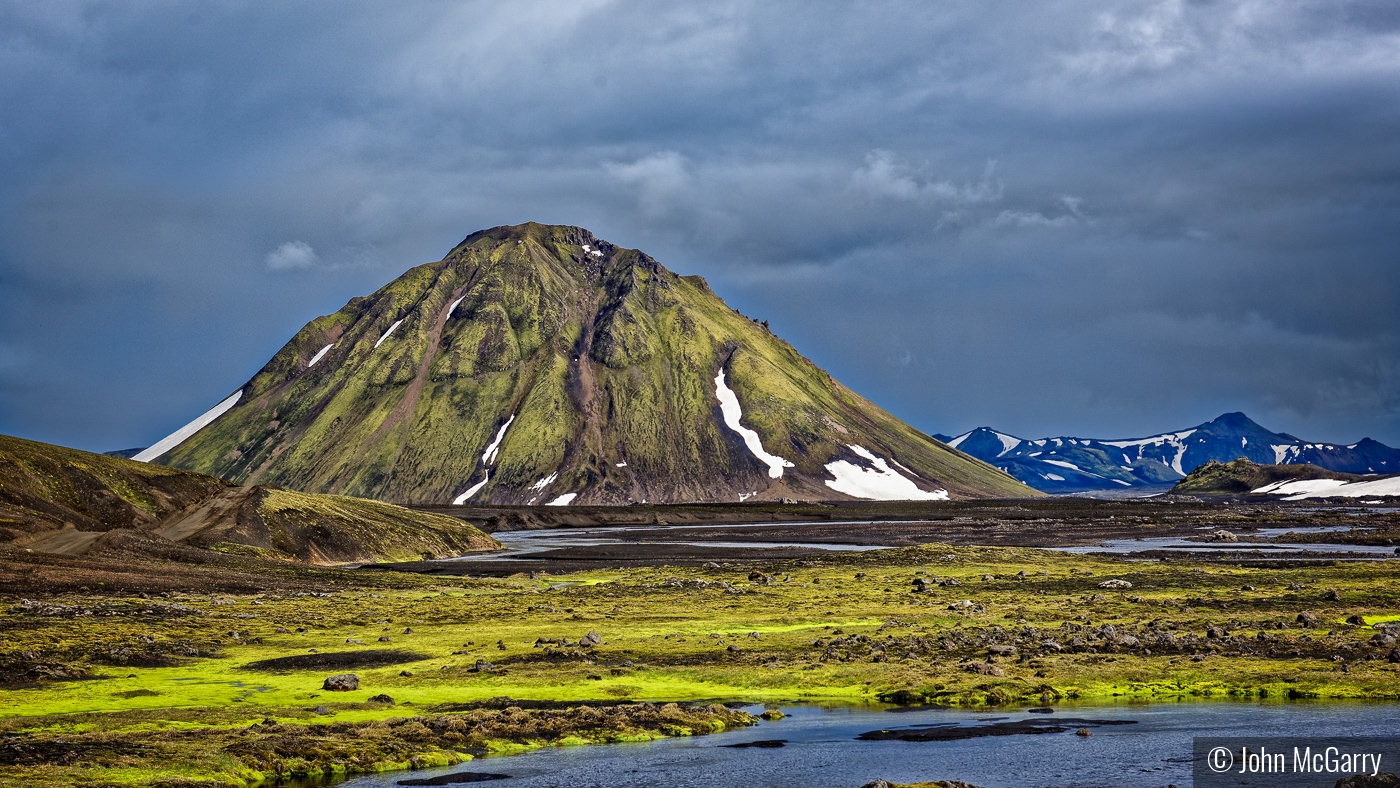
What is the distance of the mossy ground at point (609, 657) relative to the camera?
30.9 metres

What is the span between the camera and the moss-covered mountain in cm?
9512

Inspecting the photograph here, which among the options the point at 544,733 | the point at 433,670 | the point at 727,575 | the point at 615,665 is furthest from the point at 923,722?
the point at 727,575

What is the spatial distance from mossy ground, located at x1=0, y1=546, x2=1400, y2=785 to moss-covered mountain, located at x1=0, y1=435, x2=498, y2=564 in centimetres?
3016

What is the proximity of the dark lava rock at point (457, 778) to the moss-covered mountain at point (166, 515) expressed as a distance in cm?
7228

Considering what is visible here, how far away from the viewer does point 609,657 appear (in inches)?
1780

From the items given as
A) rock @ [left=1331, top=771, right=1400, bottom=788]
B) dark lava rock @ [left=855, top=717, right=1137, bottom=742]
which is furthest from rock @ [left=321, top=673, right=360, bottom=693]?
rock @ [left=1331, top=771, right=1400, bottom=788]

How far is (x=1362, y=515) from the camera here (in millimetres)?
183375

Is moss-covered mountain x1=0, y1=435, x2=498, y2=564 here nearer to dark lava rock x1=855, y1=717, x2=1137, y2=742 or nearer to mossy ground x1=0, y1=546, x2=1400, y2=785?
mossy ground x1=0, y1=546, x2=1400, y2=785

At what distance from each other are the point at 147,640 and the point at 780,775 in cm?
3369

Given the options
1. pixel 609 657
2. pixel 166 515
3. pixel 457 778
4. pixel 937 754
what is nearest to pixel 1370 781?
pixel 937 754

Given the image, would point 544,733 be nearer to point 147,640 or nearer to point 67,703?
point 67,703

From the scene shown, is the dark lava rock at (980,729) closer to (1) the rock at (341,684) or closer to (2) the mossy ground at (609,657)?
(2) the mossy ground at (609,657)

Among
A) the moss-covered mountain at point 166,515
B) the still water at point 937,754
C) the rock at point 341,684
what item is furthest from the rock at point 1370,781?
the moss-covered mountain at point 166,515

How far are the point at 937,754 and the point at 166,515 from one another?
101889 mm
